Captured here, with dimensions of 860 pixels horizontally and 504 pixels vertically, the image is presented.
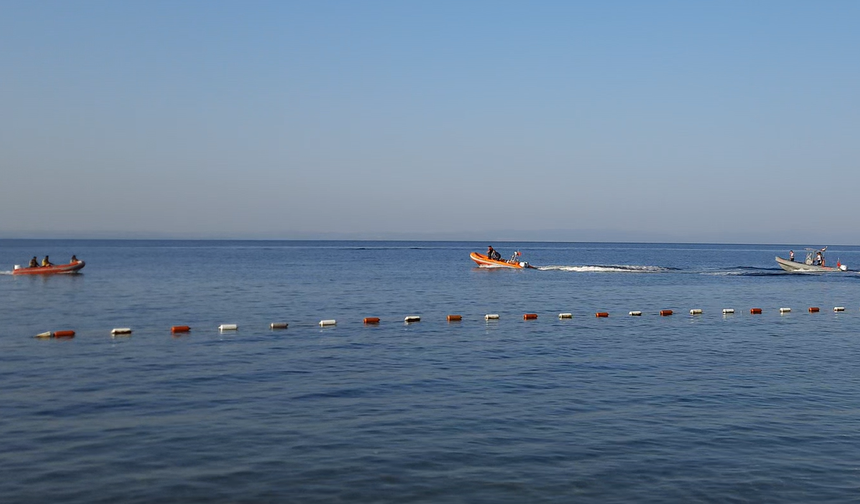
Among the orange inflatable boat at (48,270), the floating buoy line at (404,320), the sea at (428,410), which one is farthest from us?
the orange inflatable boat at (48,270)

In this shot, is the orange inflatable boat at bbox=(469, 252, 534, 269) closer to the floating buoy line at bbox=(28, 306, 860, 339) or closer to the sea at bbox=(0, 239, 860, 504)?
the floating buoy line at bbox=(28, 306, 860, 339)

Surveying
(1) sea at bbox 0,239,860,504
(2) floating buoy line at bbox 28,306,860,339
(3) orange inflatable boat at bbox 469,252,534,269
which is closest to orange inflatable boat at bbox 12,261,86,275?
(1) sea at bbox 0,239,860,504

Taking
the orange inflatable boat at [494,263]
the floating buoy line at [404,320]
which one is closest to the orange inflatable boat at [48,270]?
the floating buoy line at [404,320]

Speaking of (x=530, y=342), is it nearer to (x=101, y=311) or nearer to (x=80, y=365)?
(x=80, y=365)

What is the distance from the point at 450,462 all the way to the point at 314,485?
2324mm

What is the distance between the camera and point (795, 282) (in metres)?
66.4

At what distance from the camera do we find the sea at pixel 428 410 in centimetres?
1194

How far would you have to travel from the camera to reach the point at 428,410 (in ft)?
54.5

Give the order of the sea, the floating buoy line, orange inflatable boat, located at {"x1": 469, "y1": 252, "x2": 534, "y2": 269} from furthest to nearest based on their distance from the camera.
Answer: orange inflatable boat, located at {"x1": 469, "y1": 252, "x2": 534, "y2": 269}, the floating buoy line, the sea

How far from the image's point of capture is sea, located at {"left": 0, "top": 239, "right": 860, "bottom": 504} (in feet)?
39.2

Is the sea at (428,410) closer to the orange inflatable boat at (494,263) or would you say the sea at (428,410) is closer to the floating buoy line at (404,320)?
the floating buoy line at (404,320)

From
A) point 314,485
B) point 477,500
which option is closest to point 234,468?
point 314,485

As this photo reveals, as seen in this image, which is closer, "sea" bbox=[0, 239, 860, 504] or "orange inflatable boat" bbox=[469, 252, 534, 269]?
"sea" bbox=[0, 239, 860, 504]

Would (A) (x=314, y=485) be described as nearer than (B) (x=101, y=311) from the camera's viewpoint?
Yes
